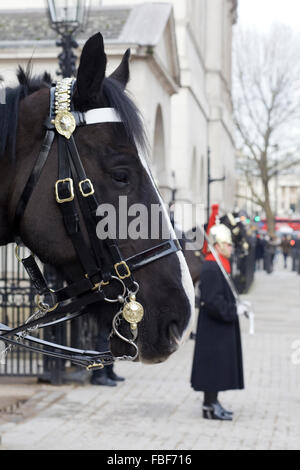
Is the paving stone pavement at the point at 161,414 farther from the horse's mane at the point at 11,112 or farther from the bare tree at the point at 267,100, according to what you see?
the bare tree at the point at 267,100

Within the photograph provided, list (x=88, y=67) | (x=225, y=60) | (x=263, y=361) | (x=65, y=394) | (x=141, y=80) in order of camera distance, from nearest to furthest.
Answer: (x=88, y=67)
(x=65, y=394)
(x=263, y=361)
(x=141, y=80)
(x=225, y=60)

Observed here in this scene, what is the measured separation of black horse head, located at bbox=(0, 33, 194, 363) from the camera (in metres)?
2.58

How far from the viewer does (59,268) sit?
8.83 feet

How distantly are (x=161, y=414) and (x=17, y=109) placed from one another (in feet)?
21.9

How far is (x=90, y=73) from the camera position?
8.42ft

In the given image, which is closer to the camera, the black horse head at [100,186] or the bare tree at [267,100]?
the black horse head at [100,186]

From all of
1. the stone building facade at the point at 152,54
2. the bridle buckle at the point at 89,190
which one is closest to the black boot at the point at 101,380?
the stone building facade at the point at 152,54

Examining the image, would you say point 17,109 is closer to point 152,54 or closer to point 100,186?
point 100,186

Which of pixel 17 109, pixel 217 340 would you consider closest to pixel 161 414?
pixel 217 340

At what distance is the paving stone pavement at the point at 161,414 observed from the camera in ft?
24.6

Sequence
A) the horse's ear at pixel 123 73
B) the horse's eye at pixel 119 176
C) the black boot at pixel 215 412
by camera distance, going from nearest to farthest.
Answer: the horse's eye at pixel 119 176
the horse's ear at pixel 123 73
the black boot at pixel 215 412

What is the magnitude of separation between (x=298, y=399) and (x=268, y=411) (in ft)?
3.15

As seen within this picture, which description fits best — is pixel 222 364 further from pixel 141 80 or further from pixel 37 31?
pixel 37 31

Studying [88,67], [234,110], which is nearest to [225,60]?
[234,110]
